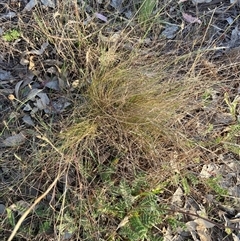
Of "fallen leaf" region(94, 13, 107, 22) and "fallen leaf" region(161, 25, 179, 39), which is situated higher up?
"fallen leaf" region(94, 13, 107, 22)

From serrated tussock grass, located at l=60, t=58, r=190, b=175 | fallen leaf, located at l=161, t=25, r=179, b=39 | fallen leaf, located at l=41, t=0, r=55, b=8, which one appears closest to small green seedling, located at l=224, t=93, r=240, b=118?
serrated tussock grass, located at l=60, t=58, r=190, b=175

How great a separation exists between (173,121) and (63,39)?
0.53 metres

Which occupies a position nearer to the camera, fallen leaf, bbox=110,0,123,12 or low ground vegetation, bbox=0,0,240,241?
low ground vegetation, bbox=0,0,240,241

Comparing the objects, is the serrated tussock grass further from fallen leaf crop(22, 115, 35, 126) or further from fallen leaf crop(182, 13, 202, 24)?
fallen leaf crop(182, 13, 202, 24)

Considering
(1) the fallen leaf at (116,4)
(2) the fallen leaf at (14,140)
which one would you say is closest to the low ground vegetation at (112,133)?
(2) the fallen leaf at (14,140)

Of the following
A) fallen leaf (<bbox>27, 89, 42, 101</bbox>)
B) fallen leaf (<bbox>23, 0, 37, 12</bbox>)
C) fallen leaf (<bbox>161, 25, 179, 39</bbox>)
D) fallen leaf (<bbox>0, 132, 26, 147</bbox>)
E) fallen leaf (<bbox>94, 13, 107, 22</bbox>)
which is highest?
fallen leaf (<bbox>23, 0, 37, 12</bbox>)

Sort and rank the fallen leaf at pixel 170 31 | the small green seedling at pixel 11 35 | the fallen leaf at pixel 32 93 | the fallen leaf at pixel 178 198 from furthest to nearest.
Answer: the fallen leaf at pixel 170 31 → the small green seedling at pixel 11 35 → the fallen leaf at pixel 32 93 → the fallen leaf at pixel 178 198

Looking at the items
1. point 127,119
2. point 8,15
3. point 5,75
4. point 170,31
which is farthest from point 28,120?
point 170,31

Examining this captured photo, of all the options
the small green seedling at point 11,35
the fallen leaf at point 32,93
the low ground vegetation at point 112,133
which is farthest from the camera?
the small green seedling at point 11,35

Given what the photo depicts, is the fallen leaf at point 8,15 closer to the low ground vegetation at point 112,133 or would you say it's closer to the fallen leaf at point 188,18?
the low ground vegetation at point 112,133

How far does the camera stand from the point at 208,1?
215 cm

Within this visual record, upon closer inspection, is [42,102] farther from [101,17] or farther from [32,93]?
[101,17]

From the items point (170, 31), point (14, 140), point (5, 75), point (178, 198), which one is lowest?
point (178, 198)

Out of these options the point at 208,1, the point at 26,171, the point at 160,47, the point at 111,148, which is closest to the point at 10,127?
the point at 26,171
